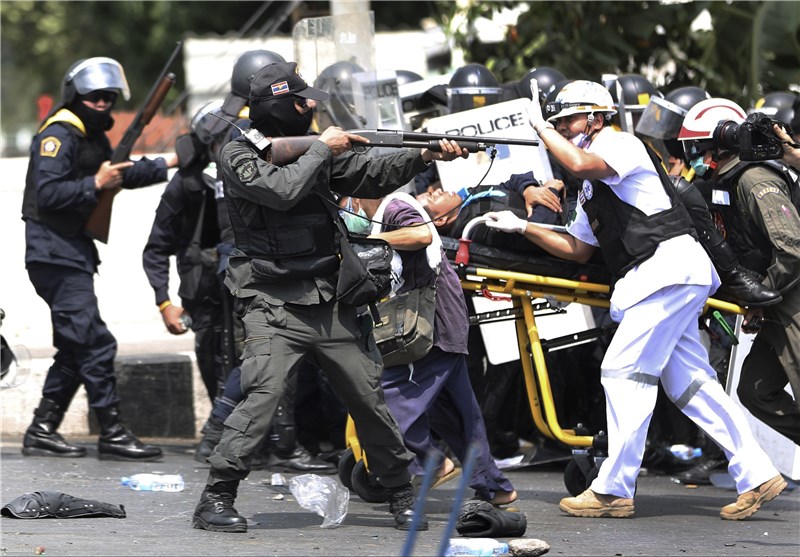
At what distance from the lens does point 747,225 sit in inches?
247

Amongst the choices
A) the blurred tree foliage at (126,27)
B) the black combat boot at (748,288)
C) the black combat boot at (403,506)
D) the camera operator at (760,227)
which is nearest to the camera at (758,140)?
the camera operator at (760,227)

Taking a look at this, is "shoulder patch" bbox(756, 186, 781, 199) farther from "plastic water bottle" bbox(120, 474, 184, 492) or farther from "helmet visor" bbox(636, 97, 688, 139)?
"plastic water bottle" bbox(120, 474, 184, 492)

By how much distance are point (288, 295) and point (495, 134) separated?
2448 mm

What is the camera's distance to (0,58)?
1147 inches

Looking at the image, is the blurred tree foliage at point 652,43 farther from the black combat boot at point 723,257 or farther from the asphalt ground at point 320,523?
→ the black combat boot at point 723,257

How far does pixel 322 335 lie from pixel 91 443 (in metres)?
3.19

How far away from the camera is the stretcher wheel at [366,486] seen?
19.6ft

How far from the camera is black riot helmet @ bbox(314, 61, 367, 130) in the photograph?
7.44 metres

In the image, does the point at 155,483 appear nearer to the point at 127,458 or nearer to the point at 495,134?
the point at 127,458

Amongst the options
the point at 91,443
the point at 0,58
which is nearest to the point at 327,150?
the point at 91,443

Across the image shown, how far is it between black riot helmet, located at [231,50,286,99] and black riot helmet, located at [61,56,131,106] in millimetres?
592

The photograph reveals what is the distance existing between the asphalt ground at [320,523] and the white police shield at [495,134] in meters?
1.60

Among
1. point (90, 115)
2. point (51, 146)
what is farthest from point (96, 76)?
point (51, 146)

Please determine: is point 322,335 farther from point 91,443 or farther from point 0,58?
point 0,58
